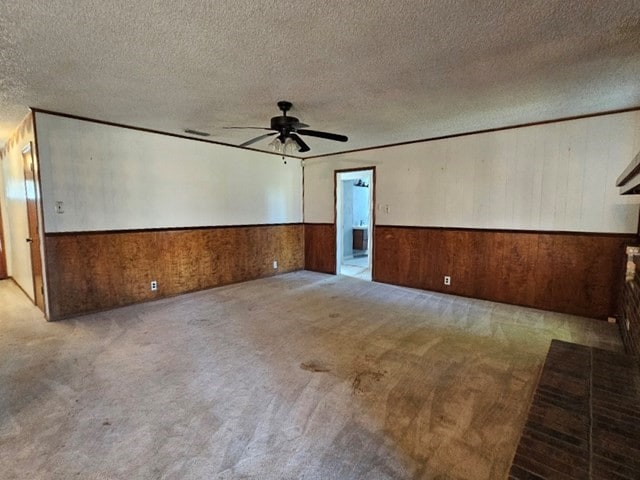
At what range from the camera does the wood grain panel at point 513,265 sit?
371 cm

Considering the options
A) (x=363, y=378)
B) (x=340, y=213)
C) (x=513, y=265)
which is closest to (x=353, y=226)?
(x=340, y=213)

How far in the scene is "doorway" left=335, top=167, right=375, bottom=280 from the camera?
20.5 feet

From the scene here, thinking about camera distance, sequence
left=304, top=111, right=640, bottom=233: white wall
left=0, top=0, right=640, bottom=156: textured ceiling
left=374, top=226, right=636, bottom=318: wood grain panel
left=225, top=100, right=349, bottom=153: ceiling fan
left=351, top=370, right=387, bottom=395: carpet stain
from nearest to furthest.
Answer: left=0, top=0, right=640, bottom=156: textured ceiling < left=351, top=370, right=387, bottom=395: carpet stain < left=225, top=100, right=349, bottom=153: ceiling fan < left=304, top=111, right=640, bottom=233: white wall < left=374, top=226, right=636, bottom=318: wood grain panel

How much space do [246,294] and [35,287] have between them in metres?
2.68

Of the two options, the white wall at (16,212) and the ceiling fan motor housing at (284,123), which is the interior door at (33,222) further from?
the ceiling fan motor housing at (284,123)

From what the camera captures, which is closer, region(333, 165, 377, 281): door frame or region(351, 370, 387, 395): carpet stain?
region(351, 370, 387, 395): carpet stain

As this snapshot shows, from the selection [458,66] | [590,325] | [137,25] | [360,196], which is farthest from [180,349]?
[360,196]

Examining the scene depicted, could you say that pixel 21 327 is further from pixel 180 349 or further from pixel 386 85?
pixel 386 85

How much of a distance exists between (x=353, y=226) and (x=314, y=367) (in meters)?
6.51

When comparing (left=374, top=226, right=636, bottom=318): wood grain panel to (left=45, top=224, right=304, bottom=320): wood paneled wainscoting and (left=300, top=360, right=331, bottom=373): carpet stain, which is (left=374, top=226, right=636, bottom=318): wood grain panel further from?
(left=300, top=360, right=331, bottom=373): carpet stain

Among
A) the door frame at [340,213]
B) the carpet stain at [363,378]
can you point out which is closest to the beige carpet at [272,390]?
the carpet stain at [363,378]

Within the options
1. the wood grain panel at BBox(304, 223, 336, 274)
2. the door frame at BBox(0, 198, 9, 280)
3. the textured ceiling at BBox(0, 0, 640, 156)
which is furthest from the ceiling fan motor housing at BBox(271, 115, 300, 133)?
the door frame at BBox(0, 198, 9, 280)

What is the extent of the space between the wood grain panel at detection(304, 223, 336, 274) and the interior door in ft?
13.9

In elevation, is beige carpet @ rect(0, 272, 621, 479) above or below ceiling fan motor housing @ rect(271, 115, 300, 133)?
below
